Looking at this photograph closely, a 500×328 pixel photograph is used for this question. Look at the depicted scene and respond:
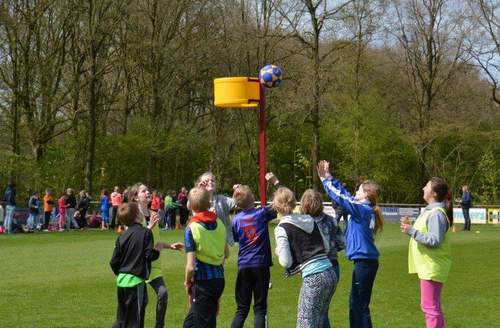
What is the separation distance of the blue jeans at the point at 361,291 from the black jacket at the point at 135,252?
7.66 feet

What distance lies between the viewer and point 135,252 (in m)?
8.52

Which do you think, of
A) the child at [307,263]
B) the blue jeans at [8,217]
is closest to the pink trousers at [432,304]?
the child at [307,263]

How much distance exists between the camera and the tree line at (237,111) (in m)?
42.3

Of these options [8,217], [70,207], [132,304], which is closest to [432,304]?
[132,304]

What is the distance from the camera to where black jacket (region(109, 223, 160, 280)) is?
27.9 ft

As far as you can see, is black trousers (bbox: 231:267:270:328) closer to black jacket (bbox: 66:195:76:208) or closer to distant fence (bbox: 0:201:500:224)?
black jacket (bbox: 66:195:76:208)

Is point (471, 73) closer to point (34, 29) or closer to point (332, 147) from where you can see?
point (332, 147)

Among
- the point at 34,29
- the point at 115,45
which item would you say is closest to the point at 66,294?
the point at 34,29

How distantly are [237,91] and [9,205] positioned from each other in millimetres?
21440

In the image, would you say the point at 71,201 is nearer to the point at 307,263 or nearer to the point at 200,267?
the point at 200,267

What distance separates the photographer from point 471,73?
187 ft

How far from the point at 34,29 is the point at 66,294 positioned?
29.4 m

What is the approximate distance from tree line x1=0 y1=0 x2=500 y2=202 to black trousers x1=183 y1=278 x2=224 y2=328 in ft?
102

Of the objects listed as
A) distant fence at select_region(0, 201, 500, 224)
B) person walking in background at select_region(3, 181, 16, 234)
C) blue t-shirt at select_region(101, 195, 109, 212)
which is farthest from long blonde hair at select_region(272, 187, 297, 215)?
distant fence at select_region(0, 201, 500, 224)
